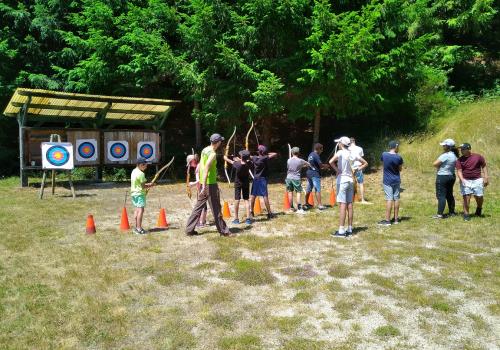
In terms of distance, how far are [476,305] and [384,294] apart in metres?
0.95

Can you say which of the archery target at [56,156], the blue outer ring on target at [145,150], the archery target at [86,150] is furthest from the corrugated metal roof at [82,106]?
the archery target at [56,156]

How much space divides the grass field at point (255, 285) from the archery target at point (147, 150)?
6.97 meters

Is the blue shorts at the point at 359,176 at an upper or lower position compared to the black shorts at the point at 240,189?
upper

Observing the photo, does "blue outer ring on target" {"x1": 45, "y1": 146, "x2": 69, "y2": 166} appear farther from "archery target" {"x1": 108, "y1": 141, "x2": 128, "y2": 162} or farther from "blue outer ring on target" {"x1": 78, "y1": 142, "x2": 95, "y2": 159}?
"archery target" {"x1": 108, "y1": 141, "x2": 128, "y2": 162}

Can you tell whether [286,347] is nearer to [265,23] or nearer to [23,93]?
[23,93]

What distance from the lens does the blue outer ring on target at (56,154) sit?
13125mm

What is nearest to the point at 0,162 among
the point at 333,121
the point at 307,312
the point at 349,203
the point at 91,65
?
the point at 91,65

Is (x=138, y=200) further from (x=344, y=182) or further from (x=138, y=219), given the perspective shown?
(x=344, y=182)

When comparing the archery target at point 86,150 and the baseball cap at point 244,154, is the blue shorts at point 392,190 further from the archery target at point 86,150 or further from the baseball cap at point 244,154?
the archery target at point 86,150

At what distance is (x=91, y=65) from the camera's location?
17.3 meters

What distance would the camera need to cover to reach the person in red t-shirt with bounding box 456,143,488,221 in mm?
9375

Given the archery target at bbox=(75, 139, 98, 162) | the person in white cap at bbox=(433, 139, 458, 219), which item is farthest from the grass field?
the archery target at bbox=(75, 139, 98, 162)

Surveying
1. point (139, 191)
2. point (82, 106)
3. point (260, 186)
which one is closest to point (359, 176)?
point (260, 186)

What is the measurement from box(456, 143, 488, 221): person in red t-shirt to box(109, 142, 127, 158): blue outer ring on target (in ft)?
36.7
